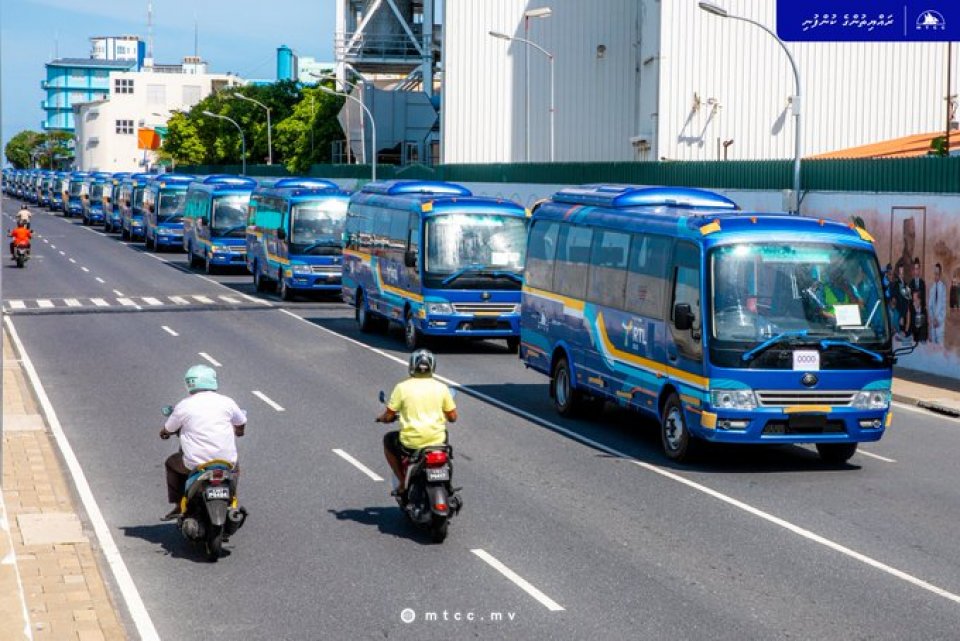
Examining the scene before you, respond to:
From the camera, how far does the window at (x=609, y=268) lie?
762 inches

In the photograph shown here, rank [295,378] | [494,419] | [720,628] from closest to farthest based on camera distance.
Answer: [720,628] < [494,419] < [295,378]

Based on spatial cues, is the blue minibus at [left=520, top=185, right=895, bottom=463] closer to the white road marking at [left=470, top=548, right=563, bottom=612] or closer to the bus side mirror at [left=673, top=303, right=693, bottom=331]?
the bus side mirror at [left=673, top=303, right=693, bottom=331]

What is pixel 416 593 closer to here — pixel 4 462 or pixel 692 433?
pixel 692 433

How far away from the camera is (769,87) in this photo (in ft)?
187

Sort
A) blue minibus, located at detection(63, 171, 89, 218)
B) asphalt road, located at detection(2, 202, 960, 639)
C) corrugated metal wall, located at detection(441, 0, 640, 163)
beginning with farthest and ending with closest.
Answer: blue minibus, located at detection(63, 171, 89, 218) → corrugated metal wall, located at detection(441, 0, 640, 163) → asphalt road, located at detection(2, 202, 960, 639)

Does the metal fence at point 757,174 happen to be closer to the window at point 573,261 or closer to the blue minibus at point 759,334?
the window at point 573,261

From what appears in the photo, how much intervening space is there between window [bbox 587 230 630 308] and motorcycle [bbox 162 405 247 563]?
27.0 feet

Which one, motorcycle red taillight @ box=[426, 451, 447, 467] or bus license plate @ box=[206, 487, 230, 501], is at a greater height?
motorcycle red taillight @ box=[426, 451, 447, 467]

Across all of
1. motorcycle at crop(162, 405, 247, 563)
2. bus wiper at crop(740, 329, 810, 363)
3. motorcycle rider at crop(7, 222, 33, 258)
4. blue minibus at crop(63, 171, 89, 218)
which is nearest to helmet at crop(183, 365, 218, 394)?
motorcycle at crop(162, 405, 247, 563)

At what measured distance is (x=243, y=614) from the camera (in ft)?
34.7

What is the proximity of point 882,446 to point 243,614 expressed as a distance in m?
10.5

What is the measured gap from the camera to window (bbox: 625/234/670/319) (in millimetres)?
18000

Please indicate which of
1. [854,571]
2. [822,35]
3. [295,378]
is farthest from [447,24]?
[854,571]

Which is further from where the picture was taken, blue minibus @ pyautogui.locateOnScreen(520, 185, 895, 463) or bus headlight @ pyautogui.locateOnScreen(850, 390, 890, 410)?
bus headlight @ pyautogui.locateOnScreen(850, 390, 890, 410)
